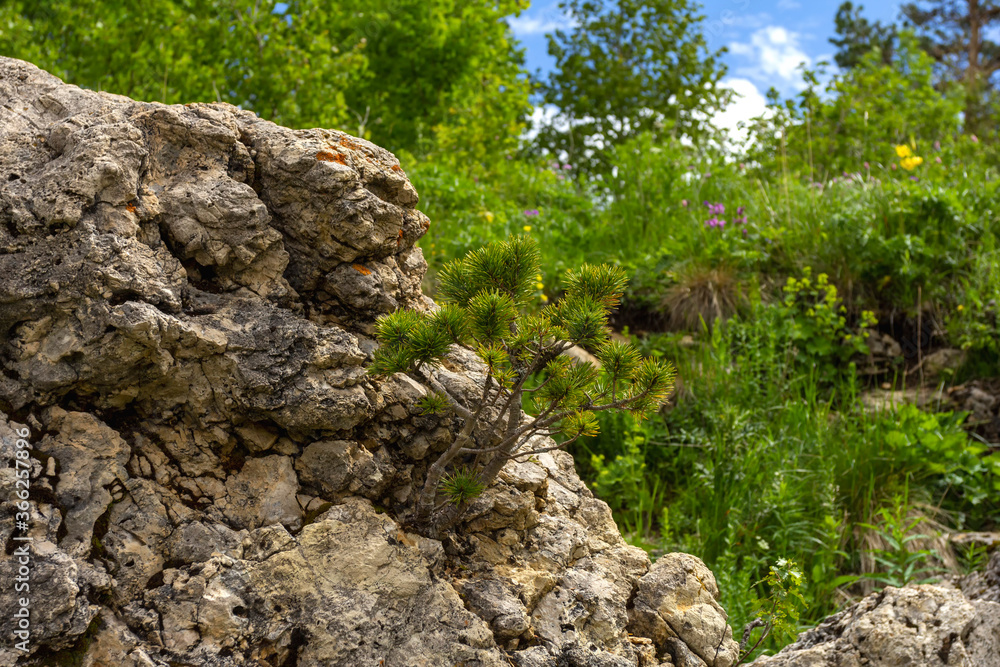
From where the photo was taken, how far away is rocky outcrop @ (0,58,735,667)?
2.17 m

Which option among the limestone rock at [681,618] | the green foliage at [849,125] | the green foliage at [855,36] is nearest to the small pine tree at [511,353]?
the limestone rock at [681,618]

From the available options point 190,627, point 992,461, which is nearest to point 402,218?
point 190,627

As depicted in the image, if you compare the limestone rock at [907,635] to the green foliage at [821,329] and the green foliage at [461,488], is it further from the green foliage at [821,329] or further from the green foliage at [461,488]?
the green foliage at [821,329]

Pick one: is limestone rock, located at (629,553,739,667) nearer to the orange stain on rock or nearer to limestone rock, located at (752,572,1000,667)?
limestone rock, located at (752,572,1000,667)

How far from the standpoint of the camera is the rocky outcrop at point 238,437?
2.17 m

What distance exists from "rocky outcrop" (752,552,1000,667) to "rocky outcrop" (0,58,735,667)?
1.10 feet

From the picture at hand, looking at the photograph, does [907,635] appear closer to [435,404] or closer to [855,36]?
[435,404]

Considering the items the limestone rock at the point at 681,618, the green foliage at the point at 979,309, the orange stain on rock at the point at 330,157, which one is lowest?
the limestone rock at the point at 681,618

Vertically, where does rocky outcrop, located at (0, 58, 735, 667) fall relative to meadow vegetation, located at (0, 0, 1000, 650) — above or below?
below

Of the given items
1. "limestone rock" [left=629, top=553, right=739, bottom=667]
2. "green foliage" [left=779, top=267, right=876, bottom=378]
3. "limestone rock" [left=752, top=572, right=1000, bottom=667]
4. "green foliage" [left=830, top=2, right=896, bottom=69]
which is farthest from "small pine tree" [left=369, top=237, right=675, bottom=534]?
"green foliage" [left=830, top=2, right=896, bottom=69]

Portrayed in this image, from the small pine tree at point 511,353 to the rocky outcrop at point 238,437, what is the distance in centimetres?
17

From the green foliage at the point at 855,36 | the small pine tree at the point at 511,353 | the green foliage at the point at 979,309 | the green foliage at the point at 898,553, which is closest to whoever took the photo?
the small pine tree at the point at 511,353

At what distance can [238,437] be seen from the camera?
2.50 m

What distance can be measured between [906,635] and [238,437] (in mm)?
2363
